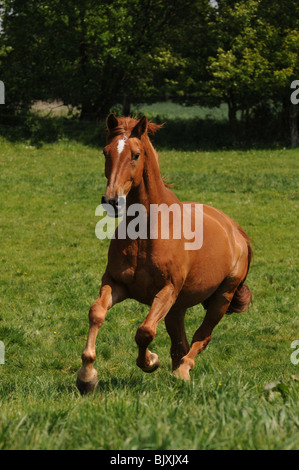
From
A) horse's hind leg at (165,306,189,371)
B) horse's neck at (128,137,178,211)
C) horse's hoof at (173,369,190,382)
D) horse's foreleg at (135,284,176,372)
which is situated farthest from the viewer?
horse's hind leg at (165,306,189,371)

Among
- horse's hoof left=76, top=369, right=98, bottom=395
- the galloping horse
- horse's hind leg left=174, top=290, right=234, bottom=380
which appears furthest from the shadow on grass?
horse's hoof left=76, top=369, right=98, bottom=395

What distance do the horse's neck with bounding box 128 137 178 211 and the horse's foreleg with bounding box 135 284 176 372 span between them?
81cm

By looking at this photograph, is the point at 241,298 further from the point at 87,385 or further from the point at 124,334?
the point at 87,385

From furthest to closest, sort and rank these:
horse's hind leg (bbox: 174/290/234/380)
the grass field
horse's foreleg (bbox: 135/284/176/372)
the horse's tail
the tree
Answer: the tree, the horse's tail, horse's hind leg (bbox: 174/290/234/380), horse's foreleg (bbox: 135/284/176/372), the grass field

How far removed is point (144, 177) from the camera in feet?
16.8

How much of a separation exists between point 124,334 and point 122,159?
456 centimetres

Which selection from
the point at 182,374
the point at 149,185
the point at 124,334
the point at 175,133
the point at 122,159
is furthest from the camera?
the point at 175,133

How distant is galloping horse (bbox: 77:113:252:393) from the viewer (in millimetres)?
4703

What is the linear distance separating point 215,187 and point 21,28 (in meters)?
18.1

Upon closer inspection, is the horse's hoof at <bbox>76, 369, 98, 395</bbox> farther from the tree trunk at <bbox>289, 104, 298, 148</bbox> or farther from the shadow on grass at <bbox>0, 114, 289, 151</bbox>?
the tree trunk at <bbox>289, 104, 298, 148</bbox>

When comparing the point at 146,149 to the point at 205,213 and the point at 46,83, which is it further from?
the point at 46,83

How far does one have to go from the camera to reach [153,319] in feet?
16.4

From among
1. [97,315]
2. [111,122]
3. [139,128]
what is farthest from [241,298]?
[111,122]
